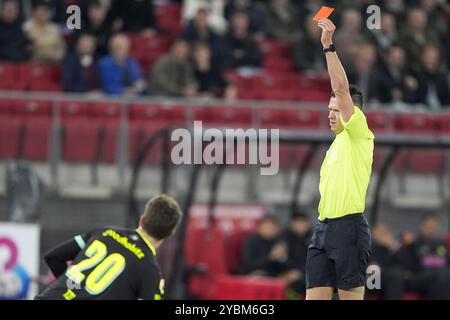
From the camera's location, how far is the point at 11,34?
656 inches

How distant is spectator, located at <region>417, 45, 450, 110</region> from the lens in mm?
18500

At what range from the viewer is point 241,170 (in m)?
15.7

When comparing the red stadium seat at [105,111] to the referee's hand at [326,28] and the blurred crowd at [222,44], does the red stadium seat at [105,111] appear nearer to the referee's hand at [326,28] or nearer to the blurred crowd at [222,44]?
the blurred crowd at [222,44]

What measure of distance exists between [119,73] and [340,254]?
338 inches

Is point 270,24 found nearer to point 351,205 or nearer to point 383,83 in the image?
point 383,83

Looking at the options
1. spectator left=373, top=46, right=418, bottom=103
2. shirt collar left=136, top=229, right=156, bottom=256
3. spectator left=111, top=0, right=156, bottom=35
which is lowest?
shirt collar left=136, top=229, right=156, bottom=256

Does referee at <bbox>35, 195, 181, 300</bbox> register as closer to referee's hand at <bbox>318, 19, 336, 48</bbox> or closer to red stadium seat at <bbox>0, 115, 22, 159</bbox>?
referee's hand at <bbox>318, 19, 336, 48</bbox>

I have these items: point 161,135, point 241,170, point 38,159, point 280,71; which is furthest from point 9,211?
point 280,71

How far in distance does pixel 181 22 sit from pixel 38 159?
463cm

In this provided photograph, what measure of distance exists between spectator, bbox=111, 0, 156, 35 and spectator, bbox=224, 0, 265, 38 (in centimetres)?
127

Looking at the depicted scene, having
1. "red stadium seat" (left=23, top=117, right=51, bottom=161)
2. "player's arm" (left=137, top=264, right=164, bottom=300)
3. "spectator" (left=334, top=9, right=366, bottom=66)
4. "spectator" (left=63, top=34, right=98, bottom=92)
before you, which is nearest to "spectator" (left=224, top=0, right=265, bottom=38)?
"spectator" (left=334, top=9, right=366, bottom=66)

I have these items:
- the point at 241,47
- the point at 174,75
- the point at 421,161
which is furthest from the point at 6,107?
the point at 421,161

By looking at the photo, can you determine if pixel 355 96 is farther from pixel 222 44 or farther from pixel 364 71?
pixel 222 44
